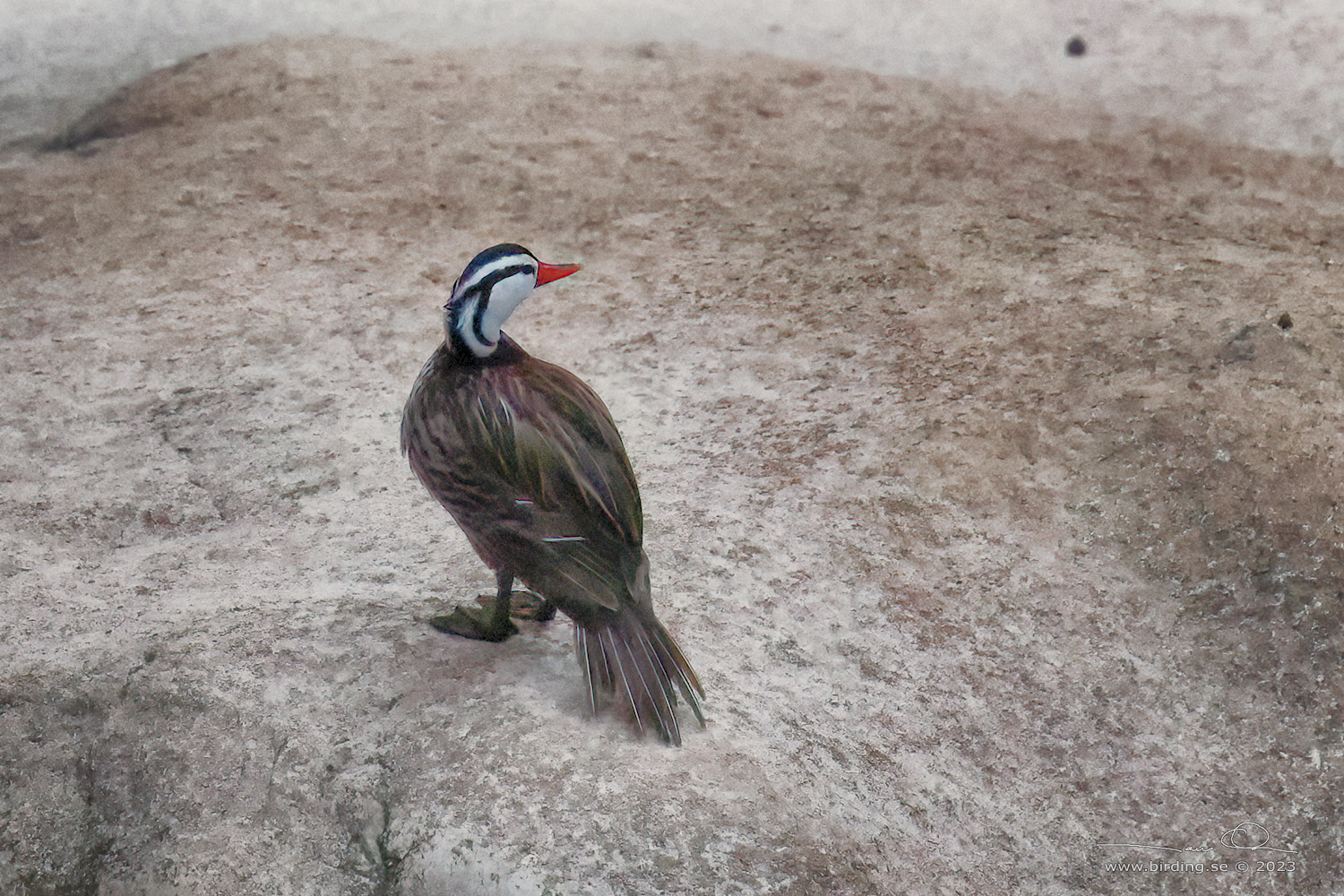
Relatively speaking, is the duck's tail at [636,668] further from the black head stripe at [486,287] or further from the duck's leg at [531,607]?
the black head stripe at [486,287]

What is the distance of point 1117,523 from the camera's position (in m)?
3.61

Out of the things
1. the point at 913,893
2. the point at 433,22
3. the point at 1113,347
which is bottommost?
the point at 913,893

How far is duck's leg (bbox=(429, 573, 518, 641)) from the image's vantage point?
9.55 feet

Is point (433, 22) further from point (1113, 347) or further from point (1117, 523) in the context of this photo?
point (1117, 523)

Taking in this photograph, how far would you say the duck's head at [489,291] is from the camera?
8.32ft

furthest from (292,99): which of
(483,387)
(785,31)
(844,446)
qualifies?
(483,387)

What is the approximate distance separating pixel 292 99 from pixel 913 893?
521 cm

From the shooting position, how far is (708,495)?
381cm

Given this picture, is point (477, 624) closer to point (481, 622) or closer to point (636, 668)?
point (481, 622)
